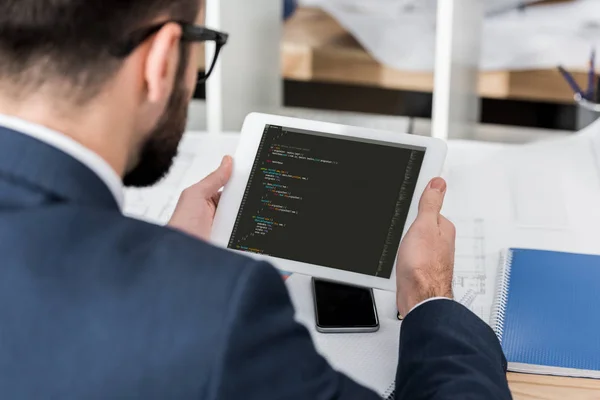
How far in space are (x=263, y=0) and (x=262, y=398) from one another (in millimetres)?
1238

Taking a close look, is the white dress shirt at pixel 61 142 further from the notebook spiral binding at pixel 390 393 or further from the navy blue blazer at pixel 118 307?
the notebook spiral binding at pixel 390 393

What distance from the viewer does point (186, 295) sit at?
0.63 meters

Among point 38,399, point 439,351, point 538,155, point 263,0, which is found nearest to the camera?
point 38,399

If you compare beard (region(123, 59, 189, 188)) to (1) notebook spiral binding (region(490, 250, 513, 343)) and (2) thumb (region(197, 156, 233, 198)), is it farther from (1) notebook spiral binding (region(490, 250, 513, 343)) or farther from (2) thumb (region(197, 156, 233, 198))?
(1) notebook spiral binding (region(490, 250, 513, 343))

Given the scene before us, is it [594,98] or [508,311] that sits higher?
[594,98]

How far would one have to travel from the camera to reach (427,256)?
101 cm

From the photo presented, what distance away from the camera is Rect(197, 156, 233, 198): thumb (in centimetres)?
112

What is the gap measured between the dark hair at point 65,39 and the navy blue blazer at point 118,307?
58 millimetres

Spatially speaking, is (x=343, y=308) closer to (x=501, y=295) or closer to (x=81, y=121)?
(x=501, y=295)

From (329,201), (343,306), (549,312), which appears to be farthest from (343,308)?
(549,312)

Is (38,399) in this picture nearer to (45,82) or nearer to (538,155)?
(45,82)

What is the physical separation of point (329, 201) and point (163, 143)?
30cm

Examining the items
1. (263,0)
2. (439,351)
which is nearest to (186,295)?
(439,351)

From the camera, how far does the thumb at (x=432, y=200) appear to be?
104 cm
